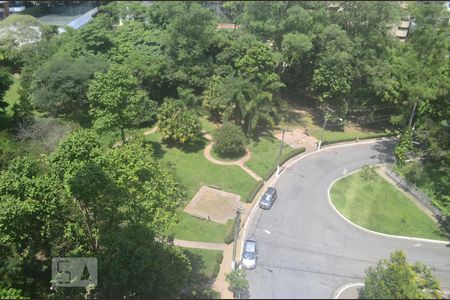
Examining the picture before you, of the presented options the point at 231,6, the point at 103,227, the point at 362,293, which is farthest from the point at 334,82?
the point at 362,293

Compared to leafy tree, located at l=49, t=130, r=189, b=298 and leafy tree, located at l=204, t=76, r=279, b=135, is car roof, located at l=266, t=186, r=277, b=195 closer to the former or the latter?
leafy tree, located at l=204, t=76, r=279, b=135

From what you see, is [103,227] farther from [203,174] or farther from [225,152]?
[225,152]

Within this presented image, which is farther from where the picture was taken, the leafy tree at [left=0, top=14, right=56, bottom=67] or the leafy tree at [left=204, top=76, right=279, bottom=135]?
the leafy tree at [left=0, top=14, right=56, bottom=67]

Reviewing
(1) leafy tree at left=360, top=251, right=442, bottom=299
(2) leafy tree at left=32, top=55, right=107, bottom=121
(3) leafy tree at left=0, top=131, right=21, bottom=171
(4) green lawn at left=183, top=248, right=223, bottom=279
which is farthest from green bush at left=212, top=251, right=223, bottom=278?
(2) leafy tree at left=32, top=55, right=107, bottom=121

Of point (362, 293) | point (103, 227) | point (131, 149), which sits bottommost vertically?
point (103, 227)

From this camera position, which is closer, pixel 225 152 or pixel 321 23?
pixel 225 152
